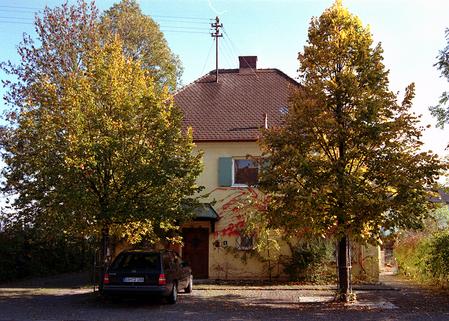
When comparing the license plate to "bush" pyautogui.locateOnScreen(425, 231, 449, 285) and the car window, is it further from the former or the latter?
"bush" pyautogui.locateOnScreen(425, 231, 449, 285)

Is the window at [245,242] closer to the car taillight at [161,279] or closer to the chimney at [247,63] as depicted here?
the car taillight at [161,279]

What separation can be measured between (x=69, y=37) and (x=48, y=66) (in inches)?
69.2

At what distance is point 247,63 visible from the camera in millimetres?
26562

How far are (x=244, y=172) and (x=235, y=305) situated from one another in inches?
326

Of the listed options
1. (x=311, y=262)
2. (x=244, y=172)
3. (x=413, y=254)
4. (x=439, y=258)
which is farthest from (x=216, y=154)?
(x=413, y=254)

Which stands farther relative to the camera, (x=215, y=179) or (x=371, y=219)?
(x=215, y=179)

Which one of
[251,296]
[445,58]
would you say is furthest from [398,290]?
[445,58]

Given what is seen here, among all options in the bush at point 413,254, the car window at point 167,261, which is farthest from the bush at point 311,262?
the car window at point 167,261

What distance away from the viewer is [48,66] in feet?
78.3

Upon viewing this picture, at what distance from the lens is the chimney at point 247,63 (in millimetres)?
26484

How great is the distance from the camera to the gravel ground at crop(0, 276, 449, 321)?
11.8 metres

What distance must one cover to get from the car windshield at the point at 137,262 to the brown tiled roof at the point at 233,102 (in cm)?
845

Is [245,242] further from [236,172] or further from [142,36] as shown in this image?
[142,36]

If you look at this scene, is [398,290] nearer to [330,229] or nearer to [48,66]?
[330,229]
